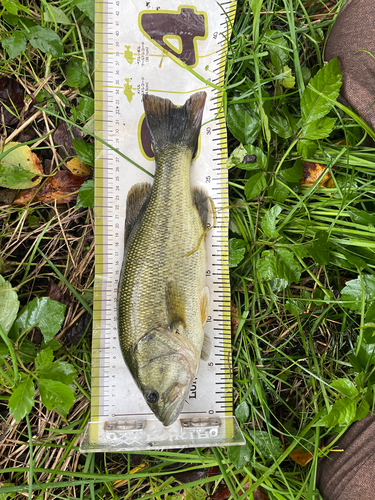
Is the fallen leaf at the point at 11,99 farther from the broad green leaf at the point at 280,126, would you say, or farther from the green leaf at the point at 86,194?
the broad green leaf at the point at 280,126

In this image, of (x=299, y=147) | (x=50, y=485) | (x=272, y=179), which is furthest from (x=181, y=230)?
(x=50, y=485)

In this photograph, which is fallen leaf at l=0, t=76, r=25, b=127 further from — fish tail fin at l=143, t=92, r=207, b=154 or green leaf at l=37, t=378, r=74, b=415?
green leaf at l=37, t=378, r=74, b=415

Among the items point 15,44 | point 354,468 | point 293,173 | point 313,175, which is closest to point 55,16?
point 15,44

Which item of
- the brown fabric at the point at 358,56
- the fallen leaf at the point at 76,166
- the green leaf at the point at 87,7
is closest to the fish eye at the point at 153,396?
the fallen leaf at the point at 76,166

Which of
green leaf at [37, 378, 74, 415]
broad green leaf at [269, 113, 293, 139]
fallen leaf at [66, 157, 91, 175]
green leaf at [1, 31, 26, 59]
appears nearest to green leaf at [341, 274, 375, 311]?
broad green leaf at [269, 113, 293, 139]

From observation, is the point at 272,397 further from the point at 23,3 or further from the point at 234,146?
the point at 23,3

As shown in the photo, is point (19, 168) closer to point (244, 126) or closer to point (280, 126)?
point (244, 126)
